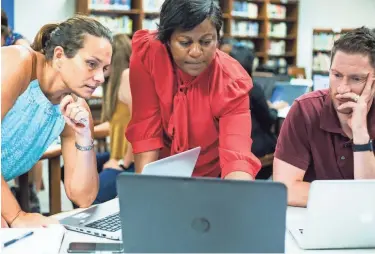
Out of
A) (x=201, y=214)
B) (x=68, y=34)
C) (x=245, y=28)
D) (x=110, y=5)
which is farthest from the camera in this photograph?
(x=245, y=28)

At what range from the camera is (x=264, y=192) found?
99 centimetres

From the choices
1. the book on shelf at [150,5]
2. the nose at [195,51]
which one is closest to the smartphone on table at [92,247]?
the nose at [195,51]

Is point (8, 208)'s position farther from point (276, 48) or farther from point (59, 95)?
point (276, 48)

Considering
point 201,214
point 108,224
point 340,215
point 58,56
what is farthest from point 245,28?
point 201,214

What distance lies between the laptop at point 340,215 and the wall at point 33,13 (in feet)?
18.2

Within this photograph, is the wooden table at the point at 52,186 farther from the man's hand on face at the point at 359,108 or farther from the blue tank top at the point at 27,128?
the man's hand on face at the point at 359,108

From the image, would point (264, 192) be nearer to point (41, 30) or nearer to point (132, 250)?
point (132, 250)

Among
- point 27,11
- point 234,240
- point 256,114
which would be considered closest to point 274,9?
point 27,11

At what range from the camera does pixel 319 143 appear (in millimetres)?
1888

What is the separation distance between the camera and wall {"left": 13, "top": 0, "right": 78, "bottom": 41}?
633 cm

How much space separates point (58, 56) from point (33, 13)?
502 centimetres

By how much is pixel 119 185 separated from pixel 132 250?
152 millimetres

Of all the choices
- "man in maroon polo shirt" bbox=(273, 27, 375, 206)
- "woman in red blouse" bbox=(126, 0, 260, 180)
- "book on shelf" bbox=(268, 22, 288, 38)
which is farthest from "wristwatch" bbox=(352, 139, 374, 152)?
"book on shelf" bbox=(268, 22, 288, 38)

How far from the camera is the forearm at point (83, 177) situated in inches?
71.1
